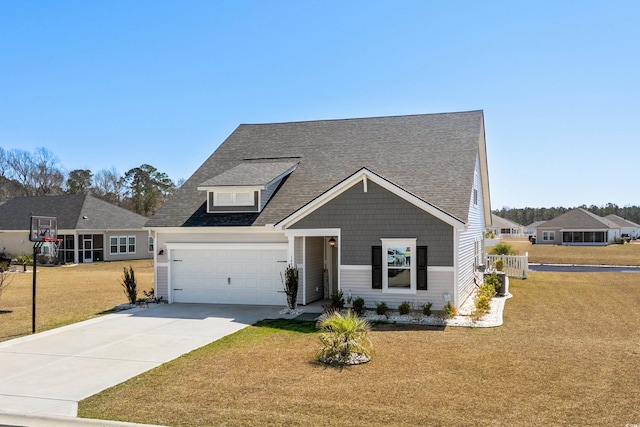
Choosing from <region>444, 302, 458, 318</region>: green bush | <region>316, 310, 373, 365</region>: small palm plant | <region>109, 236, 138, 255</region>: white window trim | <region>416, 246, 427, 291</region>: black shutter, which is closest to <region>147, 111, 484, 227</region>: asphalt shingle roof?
<region>416, 246, 427, 291</region>: black shutter

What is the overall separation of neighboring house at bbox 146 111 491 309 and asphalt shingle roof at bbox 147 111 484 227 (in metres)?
0.05

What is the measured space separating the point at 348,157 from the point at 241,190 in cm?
472

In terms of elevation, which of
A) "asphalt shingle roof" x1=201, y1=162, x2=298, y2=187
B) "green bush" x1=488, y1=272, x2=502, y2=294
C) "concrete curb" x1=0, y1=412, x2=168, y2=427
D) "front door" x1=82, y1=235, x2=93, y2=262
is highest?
"asphalt shingle roof" x1=201, y1=162, x2=298, y2=187

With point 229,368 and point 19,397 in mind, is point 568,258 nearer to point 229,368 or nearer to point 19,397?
point 229,368

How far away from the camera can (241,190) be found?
18.5m

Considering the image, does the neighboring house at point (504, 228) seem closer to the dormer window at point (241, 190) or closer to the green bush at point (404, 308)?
the dormer window at point (241, 190)

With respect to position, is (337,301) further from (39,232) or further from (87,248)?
(87,248)

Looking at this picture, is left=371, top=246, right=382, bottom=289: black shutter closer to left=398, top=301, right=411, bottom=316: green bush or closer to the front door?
left=398, top=301, right=411, bottom=316: green bush

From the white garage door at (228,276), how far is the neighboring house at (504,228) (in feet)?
244

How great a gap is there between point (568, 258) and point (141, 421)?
1738 inches

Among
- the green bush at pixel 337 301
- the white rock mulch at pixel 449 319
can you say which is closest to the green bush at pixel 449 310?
the white rock mulch at pixel 449 319

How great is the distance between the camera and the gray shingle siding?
15.3 metres

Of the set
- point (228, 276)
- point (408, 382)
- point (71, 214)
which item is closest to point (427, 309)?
point (408, 382)

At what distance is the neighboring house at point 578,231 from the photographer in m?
68.5
